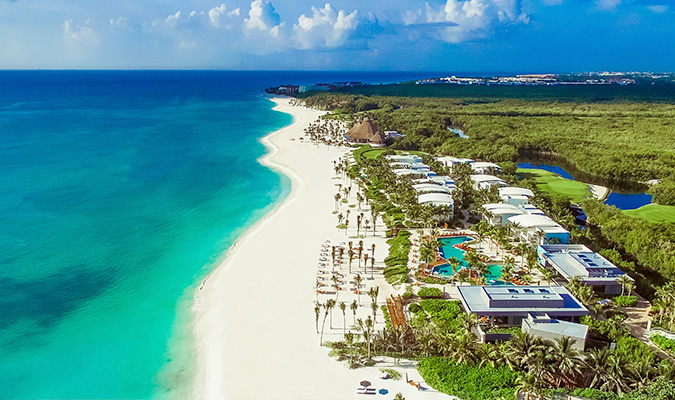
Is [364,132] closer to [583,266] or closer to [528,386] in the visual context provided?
[583,266]

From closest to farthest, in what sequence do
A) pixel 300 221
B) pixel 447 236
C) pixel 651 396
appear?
1. pixel 651 396
2. pixel 447 236
3. pixel 300 221

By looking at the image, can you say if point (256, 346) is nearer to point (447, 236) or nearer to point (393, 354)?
point (393, 354)

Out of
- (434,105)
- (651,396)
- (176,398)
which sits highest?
(434,105)

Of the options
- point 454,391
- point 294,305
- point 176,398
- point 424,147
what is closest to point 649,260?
point 454,391

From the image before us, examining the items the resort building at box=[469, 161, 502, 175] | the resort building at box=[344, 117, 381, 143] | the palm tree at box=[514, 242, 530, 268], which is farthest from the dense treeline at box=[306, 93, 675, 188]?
the palm tree at box=[514, 242, 530, 268]

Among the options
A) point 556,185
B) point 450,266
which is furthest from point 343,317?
point 556,185

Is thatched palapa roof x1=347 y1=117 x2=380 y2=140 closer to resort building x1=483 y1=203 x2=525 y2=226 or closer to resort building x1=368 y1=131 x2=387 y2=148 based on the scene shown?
resort building x1=368 y1=131 x2=387 y2=148

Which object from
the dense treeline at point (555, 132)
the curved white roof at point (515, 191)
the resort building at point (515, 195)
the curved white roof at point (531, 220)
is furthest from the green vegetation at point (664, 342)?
the dense treeline at point (555, 132)
